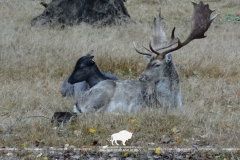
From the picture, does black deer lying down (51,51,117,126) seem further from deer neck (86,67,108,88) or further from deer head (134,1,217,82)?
deer head (134,1,217,82)

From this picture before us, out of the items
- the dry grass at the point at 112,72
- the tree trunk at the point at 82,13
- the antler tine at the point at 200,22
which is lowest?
the dry grass at the point at 112,72

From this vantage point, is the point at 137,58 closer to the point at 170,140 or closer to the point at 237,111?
the point at 237,111

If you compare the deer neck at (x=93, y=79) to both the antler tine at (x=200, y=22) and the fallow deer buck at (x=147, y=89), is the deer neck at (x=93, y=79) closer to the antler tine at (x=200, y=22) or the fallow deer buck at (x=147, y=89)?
the fallow deer buck at (x=147, y=89)

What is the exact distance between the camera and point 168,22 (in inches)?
712

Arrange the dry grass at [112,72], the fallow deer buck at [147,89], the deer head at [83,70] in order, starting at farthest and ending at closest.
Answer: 1. the deer head at [83,70]
2. the fallow deer buck at [147,89]
3. the dry grass at [112,72]

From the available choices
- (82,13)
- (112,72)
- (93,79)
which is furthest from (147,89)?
(82,13)

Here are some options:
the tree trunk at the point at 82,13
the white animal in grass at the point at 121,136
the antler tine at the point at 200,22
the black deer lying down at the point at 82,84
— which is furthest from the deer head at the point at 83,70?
the tree trunk at the point at 82,13

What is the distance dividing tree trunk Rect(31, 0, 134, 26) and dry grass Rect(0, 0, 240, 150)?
885 millimetres

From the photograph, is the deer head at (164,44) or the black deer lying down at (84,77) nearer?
the deer head at (164,44)

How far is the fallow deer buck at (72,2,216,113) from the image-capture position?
22.3 ft

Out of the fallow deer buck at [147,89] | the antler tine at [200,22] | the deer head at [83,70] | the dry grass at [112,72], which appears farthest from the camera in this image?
the deer head at [83,70]

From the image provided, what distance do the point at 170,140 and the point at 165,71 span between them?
6.54 feet

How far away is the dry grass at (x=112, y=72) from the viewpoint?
5496 millimetres

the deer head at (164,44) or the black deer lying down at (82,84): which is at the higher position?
the deer head at (164,44)
